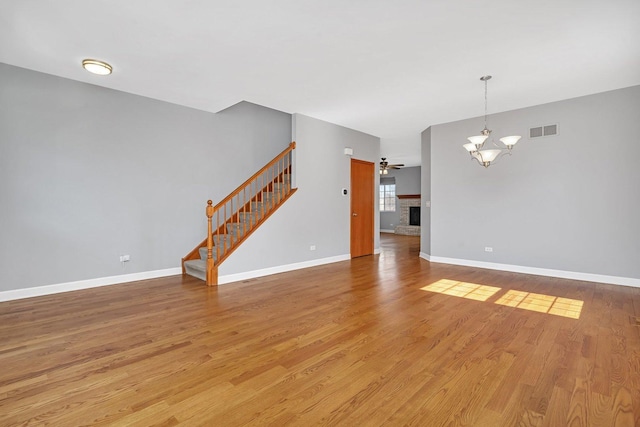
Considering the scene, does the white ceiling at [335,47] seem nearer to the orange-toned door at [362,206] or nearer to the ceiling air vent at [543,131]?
the ceiling air vent at [543,131]

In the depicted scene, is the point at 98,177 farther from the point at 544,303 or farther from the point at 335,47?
the point at 544,303

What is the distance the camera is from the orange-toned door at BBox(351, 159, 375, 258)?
6.84 m

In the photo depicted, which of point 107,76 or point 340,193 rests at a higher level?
point 107,76

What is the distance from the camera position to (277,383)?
1946 mm

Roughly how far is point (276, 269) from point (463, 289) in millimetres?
2981

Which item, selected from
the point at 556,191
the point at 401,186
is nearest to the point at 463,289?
the point at 556,191

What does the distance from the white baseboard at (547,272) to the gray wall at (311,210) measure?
223 cm

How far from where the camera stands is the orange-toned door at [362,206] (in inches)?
269

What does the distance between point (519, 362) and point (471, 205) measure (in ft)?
13.6

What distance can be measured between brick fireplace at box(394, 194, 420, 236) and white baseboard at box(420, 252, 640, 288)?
19.9ft

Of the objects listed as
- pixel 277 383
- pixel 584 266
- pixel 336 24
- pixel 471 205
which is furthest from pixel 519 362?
pixel 471 205

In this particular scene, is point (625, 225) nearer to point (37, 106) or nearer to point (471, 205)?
point (471, 205)

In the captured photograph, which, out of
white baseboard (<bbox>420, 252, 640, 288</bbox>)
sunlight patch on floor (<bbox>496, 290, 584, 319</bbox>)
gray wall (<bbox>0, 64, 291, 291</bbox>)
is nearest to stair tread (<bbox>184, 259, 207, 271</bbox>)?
gray wall (<bbox>0, 64, 291, 291</bbox>)

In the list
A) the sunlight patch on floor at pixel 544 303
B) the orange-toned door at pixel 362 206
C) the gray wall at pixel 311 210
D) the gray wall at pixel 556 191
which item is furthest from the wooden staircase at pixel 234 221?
the sunlight patch on floor at pixel 544 303
